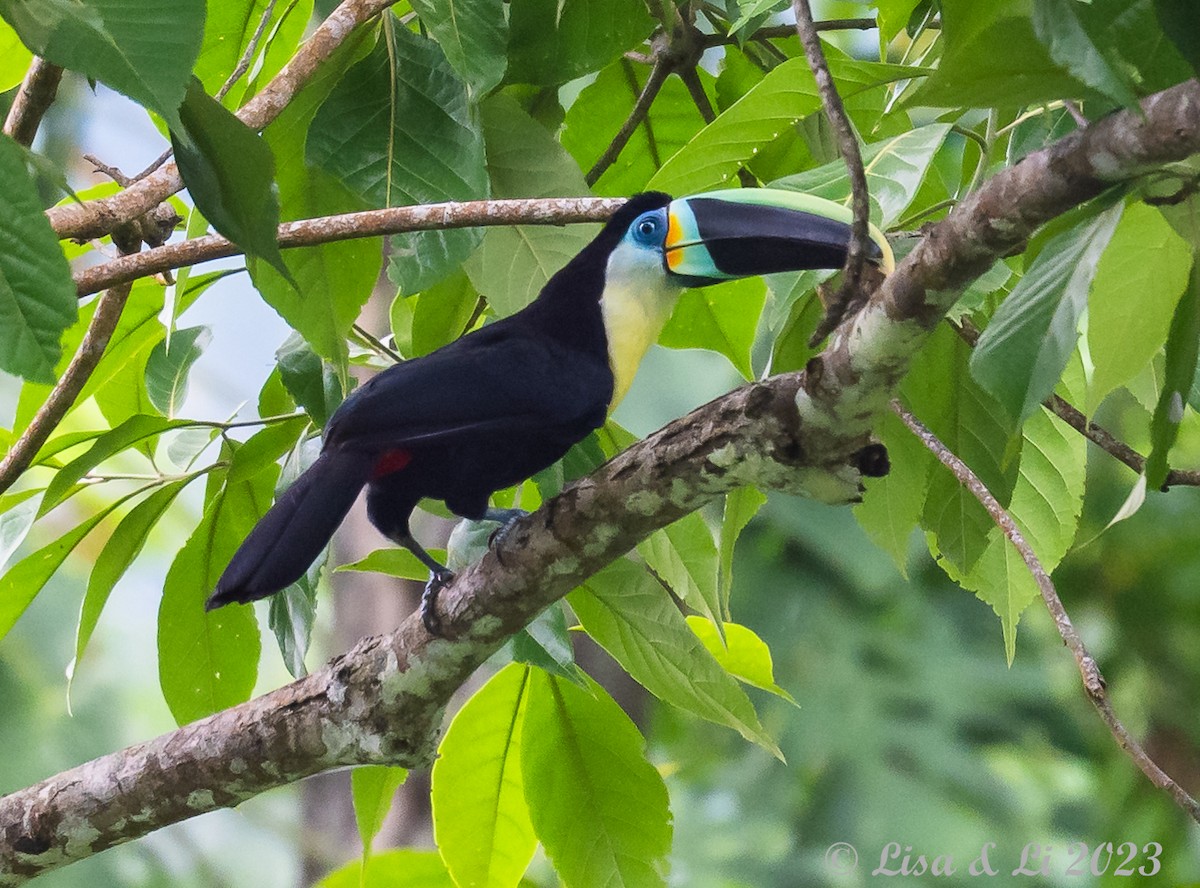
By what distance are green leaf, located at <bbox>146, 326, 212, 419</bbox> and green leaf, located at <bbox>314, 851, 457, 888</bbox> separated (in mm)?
720

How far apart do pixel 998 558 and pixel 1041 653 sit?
9.67 ft

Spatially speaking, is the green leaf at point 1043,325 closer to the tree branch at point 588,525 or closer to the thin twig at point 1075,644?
the tree branch at point 588,525

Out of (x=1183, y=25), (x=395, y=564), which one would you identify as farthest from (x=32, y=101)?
(x=1183, y=25)

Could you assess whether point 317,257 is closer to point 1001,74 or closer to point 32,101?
point 32,101

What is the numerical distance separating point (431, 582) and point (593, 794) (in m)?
0.36

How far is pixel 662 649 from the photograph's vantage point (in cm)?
156

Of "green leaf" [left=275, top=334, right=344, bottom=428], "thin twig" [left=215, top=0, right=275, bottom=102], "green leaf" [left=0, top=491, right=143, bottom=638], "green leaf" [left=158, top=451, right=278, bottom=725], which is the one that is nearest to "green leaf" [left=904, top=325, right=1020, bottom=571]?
"green leaf" [left=275, top=334, right=344, bottom=428]

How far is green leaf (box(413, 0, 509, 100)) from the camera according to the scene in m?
1.36

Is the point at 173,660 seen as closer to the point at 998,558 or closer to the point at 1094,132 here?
the point at 998,558

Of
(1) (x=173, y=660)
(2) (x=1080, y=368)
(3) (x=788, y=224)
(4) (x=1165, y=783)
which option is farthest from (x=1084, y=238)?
(1) (x=173, y=660)

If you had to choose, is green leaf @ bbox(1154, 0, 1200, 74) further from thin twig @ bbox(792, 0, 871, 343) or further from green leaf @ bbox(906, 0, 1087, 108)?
thin twig @ bbox(792, 0, 871, 343)

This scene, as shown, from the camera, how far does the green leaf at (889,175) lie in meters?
1.30

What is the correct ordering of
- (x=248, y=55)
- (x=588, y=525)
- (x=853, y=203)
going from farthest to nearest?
(x=248, y=55) < (x=588, y=525) < (x=853, y=203)

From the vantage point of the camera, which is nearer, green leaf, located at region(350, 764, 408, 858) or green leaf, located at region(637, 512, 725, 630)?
green leaf, located at region(637, 512, 725, 630)
